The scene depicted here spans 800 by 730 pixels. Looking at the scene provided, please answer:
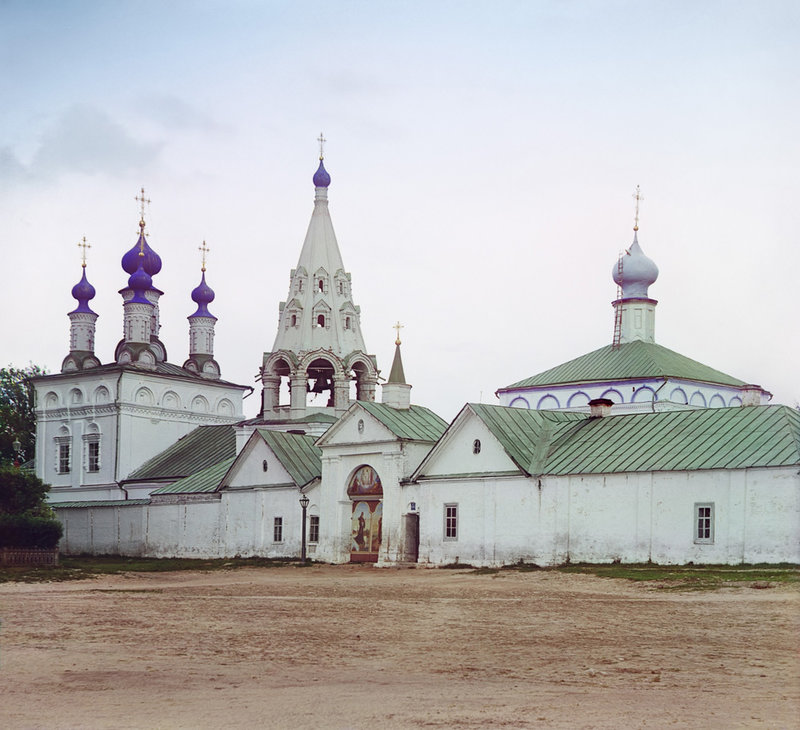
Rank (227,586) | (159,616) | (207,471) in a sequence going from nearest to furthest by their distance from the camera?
1. (159,616)
2. (227,586)
3. (207,471)

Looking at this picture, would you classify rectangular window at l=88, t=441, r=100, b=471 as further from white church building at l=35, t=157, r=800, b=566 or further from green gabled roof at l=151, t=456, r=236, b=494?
green gabled roof at l=151, t=456, r=236, b=494

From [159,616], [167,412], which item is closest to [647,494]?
[159,616]

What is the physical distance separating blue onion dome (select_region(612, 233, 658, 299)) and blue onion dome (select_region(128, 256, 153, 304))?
1902cm

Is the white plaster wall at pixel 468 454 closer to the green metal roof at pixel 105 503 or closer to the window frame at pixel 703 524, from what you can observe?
the window frame at pixel 703 524

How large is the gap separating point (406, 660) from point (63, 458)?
41312 millimetres

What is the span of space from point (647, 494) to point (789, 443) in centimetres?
349

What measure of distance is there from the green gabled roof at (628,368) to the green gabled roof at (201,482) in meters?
11.5

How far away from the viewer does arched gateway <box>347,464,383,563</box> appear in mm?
36812

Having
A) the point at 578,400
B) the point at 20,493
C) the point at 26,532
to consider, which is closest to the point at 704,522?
the point at 578,400

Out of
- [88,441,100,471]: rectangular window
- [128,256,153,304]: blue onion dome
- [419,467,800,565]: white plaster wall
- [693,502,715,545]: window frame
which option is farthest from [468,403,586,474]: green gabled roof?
[128,256,153,304]: blue onion dome

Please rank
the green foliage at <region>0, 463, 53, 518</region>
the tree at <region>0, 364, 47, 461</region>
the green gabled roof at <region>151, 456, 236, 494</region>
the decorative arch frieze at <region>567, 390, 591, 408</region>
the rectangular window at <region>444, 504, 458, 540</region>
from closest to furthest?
the rectangular window at <region>444, 504, 458, 540</region>
the green foliage at <region>0, 463, 53, 518</region>
the green gabled roof at <region>151, 456, 236, 494</region>
the decorative arch frieze at <region>567, 390, 591, 408</region>
the tree at <region>0, 364, 47, 461</region>

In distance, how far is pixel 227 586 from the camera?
89.4ft

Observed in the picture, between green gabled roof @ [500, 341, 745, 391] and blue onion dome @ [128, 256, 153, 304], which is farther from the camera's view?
blue onion dome @ [128, 256, 153, 304]

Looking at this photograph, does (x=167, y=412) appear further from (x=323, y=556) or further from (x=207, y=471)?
(x=323, y=556)
